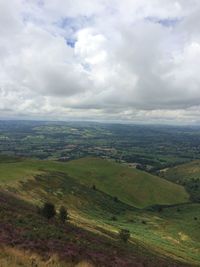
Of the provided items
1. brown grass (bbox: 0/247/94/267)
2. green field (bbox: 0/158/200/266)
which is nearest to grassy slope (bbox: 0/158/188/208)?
green field (bbox: 0/158/200/266)

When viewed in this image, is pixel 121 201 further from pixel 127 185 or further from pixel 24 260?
pixel 24 260

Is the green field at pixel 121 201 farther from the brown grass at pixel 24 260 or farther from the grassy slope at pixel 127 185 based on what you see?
the brown grass at pixel 24 260

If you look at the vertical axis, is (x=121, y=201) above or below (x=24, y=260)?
below

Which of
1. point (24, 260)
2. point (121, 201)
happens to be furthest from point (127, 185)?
point (24, 260)

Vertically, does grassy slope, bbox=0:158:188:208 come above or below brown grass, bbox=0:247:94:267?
below

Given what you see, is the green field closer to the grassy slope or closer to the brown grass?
the grassy slope

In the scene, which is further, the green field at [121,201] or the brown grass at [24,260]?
the green field at [121,201]

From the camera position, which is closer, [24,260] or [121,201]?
[24,260]

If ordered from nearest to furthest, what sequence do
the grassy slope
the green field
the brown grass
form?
the brown grass
the green field
the grassy slope

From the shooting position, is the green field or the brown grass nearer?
the brown grass

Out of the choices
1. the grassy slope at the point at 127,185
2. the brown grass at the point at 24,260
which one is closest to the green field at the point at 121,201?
the grassy slope at the point at 127,185

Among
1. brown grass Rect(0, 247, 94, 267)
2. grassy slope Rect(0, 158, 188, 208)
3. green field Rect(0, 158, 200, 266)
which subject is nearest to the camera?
brown grass Rect(0, 247, 94, 267)

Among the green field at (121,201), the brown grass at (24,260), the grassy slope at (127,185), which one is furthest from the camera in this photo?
the grassy slope at (127,185)
